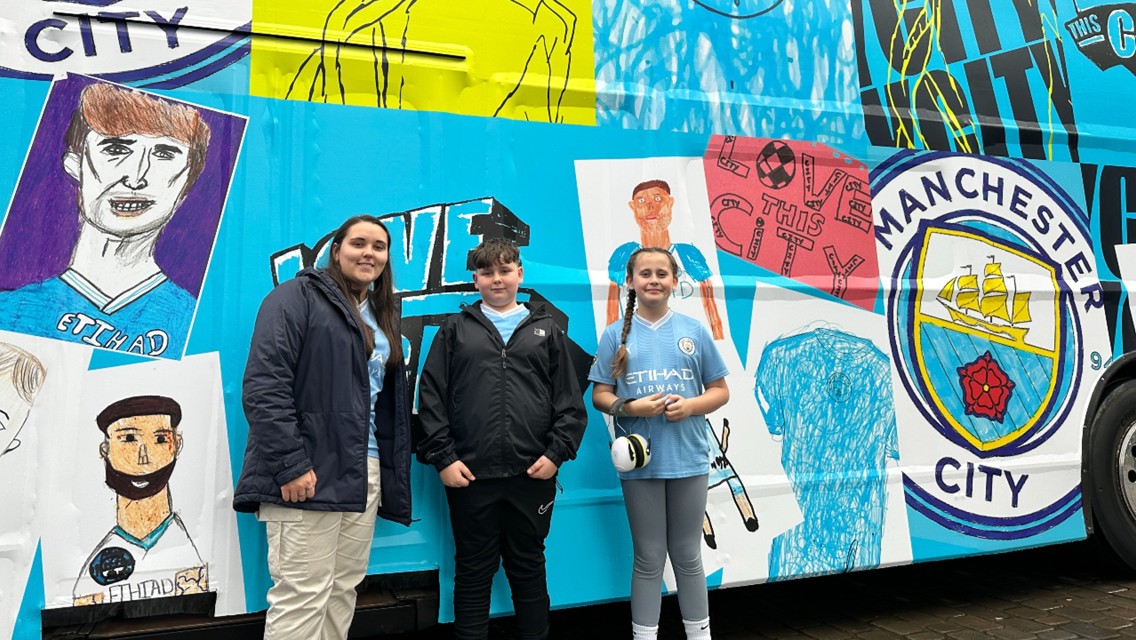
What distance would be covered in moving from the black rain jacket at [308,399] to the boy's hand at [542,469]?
45cm

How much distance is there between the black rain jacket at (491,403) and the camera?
2.76 m

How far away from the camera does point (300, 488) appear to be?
7.86 feet

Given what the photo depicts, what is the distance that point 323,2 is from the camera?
9.36 feet

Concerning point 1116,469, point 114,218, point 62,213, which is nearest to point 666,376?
point 114,218

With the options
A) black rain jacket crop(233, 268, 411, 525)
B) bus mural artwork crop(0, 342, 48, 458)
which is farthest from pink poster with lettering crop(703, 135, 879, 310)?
bus mural artwork crop(0, 342, 48, 458)

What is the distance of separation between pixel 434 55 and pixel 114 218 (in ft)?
4.05

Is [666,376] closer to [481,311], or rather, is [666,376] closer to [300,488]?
[481,311]

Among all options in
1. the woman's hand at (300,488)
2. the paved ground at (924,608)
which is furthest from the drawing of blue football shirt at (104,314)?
the paved ground at (924,608)

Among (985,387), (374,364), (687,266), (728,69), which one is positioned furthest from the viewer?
(985,387)

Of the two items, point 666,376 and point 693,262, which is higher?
point 693,262

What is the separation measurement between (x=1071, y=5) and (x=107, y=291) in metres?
4.56

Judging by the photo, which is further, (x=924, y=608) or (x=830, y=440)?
(x=924, y=608)

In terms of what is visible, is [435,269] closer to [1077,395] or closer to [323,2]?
[323,2]

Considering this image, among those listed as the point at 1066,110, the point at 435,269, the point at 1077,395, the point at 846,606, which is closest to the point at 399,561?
the point at 435,269
